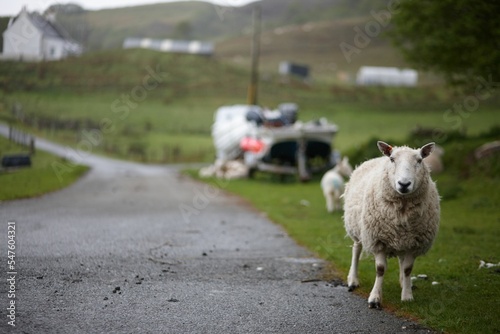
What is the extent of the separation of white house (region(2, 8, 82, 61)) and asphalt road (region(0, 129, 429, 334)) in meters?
4.66

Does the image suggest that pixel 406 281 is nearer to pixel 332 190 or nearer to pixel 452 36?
pixel 332 190

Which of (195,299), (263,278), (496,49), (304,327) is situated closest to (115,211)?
(263,278)

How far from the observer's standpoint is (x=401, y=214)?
750 centimetres

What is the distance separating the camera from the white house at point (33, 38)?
16.0 metres

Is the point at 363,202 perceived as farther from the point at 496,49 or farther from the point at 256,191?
the point at 256,191

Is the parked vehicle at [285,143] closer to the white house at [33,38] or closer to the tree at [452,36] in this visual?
the tree at [452,36]

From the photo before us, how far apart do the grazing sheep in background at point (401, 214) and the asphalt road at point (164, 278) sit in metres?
0.69

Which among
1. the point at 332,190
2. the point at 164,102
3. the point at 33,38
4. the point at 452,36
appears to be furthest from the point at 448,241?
the point at 164,102

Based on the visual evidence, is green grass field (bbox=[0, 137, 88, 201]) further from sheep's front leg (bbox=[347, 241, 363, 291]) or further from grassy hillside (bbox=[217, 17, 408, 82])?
grassy hillside (bbox=[217, 17, 408, 82])

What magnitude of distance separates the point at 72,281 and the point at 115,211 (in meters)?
7.63

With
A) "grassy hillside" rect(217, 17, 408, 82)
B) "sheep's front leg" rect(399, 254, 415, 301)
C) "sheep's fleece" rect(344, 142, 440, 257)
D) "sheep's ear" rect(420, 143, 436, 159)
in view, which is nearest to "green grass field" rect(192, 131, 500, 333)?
"sheep's front leg" rect(399, 254, 415, 301)

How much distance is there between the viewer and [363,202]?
8078mm

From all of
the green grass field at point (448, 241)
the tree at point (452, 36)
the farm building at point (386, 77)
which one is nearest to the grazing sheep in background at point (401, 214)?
the green grass field at point (448, 241)

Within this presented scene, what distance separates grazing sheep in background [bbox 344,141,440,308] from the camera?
731 cm
